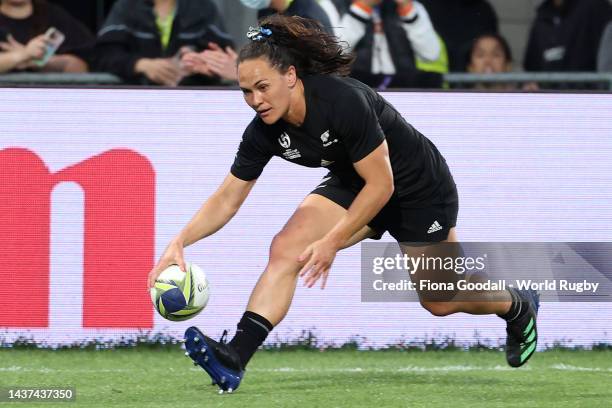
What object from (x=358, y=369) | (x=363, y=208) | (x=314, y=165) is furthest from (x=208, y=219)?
(x=358, y=369)

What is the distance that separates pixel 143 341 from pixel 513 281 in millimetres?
2239

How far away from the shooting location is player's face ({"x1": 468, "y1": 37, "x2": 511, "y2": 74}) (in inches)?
386

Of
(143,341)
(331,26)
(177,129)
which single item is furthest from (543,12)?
(143,341)

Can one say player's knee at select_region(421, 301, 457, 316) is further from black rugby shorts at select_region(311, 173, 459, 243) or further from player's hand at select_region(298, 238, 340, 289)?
player's hand at select_region(298, 238, 340, 289)

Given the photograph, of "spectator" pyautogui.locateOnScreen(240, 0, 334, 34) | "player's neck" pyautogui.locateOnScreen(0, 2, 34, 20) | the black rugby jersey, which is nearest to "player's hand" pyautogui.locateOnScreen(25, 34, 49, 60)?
"player's neck" pyautogui.locateOnScreen(0, 2, 34, 20)

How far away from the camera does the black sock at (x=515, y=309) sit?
7.19 m

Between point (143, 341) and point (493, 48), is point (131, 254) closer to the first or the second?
point (143, 341)

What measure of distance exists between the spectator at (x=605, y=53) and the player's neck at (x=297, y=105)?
3.87 metres

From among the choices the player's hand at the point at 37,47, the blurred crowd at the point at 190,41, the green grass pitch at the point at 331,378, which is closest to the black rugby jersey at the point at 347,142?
the green grass pitch at the point at 331,378

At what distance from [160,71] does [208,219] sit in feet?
8.32

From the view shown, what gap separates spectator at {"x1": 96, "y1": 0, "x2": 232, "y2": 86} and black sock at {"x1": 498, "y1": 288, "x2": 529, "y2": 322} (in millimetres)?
2665

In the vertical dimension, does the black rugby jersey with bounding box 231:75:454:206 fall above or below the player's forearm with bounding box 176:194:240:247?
above

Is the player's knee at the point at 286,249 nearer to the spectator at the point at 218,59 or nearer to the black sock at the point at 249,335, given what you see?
the black sock at the point at 249,335

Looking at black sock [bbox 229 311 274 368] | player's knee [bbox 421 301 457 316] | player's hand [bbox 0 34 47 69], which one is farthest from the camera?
player's hand [bbox 0 34 47 69]
